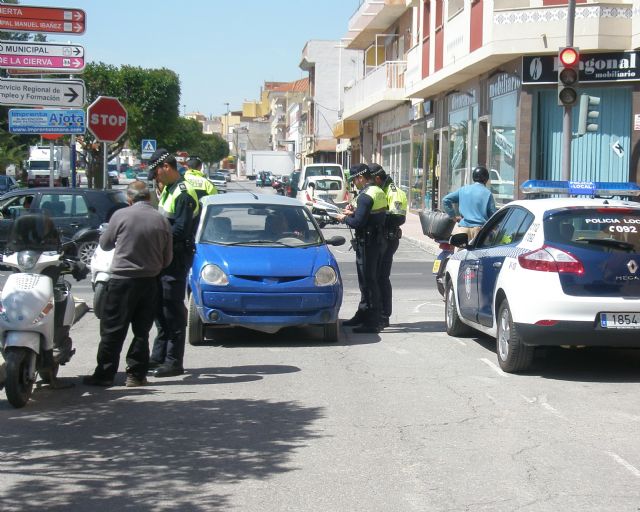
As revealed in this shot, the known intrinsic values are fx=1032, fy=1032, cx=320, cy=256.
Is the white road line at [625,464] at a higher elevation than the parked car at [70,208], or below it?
below

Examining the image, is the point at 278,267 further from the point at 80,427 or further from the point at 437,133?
the point at 437,133

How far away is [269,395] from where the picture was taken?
27.0ft

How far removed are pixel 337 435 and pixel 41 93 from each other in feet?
31.6

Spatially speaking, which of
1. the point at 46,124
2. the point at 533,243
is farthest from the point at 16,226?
the point at 46,124

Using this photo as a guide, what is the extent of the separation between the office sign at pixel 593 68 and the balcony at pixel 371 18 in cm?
1603

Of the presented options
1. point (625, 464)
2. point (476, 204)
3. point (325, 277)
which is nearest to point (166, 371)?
point (325, 277)

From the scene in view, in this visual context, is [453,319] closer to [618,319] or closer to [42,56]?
[618,319]

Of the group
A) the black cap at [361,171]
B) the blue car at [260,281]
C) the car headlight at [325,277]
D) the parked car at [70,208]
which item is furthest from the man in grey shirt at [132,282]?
the parked car at [70,208]

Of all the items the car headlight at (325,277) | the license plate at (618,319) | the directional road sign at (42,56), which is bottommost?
the license plate at (618,319)

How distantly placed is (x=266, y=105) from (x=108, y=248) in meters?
163

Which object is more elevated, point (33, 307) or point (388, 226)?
point (388, 226)

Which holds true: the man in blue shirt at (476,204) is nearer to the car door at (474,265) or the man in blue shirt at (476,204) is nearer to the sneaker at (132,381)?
the car door at (474,265)

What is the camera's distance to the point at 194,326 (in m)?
10.8

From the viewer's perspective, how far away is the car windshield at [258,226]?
37.6 ft
